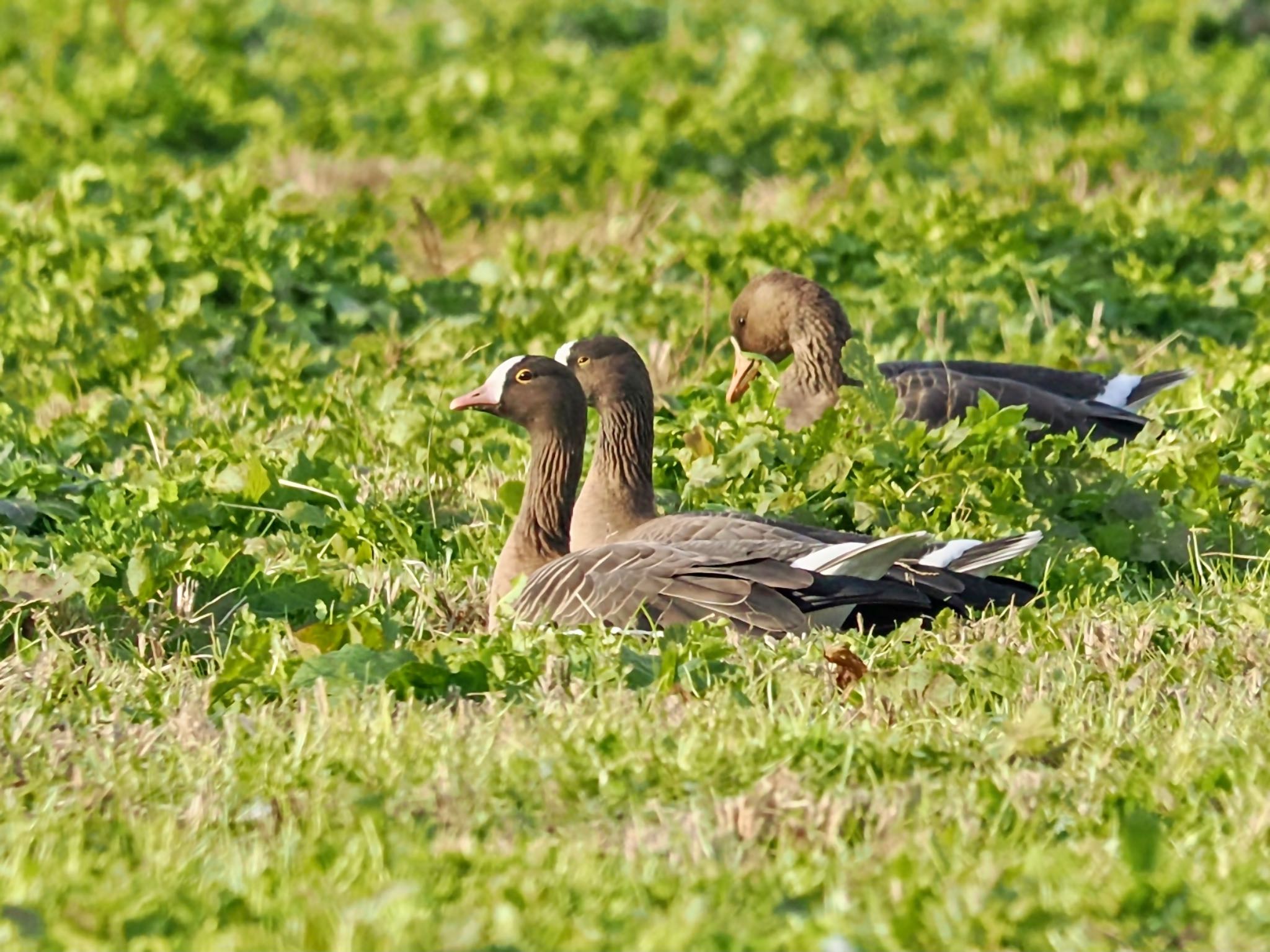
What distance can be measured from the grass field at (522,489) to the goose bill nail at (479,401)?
0.45 meters

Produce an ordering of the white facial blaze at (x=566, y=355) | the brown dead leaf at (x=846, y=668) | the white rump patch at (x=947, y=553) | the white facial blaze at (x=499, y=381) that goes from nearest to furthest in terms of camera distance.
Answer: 1. the brown dead leaf at (x=846, y=668)
2. the white rump patch at (x=947, y=553)
3. the white facial blaze at (x=499, y=381)
4. the white facial blaze at (x=566, y=355)

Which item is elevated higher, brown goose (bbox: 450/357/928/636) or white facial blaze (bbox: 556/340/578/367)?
white facial blaze (bbox: 556/340/578/367)

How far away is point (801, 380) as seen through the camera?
902cm

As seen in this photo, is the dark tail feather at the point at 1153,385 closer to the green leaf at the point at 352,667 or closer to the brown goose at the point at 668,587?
the brown goose at the point at 668,587

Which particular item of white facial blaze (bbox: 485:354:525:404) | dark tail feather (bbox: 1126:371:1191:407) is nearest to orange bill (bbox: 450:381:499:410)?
white facial blaze (bbox: 485:354:525:404)

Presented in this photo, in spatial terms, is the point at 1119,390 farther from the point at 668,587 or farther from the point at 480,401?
the point at 668,587

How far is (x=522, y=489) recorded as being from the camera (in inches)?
297

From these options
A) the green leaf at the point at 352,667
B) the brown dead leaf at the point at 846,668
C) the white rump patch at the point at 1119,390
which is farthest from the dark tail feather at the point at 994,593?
the white rump patch at the point at 1119,390

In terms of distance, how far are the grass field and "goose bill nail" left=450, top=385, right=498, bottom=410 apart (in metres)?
0.45

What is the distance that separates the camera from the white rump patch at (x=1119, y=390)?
29.1 feet

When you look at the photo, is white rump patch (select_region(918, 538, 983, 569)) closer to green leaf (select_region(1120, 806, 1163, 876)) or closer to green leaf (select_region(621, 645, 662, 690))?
green leaf (select_region(621, 645, 662, 690))

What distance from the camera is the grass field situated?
4105mm

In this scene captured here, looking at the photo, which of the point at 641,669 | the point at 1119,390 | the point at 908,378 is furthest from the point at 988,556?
the point at 1119,390

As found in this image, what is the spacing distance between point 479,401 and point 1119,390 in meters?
2.96
